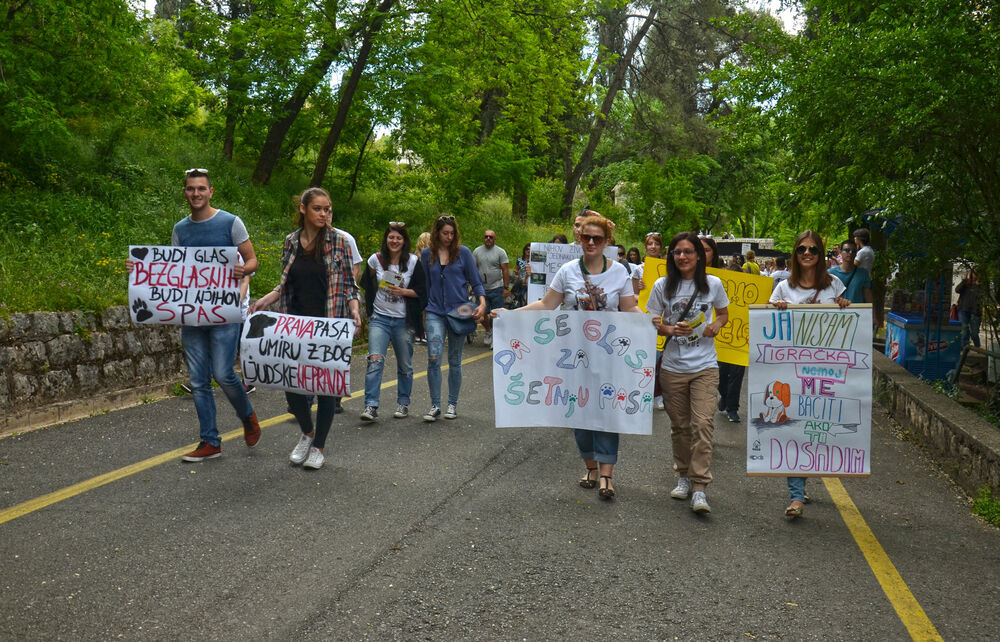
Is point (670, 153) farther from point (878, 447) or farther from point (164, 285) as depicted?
point (164, 285)

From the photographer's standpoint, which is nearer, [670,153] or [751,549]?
[751,549]

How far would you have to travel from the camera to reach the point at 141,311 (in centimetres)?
706

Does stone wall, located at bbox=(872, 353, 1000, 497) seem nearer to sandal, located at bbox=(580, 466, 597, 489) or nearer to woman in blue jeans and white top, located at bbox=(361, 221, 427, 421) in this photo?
sandal, located at bbox=(580, 466, 597, 489)

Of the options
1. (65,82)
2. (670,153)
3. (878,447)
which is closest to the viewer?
(878,447)

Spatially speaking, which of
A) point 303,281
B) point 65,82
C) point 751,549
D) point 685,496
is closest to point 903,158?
point 685,496

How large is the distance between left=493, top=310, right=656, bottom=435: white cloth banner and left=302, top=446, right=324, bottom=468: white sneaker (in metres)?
1.40

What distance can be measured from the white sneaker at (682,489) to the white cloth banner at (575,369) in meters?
0.56

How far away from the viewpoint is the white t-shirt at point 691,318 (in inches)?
245

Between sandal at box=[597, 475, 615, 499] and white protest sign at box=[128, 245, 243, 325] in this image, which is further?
white protest sign at box=[128, 245, 243, 325]

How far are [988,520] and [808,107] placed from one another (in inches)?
204

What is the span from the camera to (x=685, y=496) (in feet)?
20.9

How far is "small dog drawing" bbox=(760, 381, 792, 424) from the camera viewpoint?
6.25m

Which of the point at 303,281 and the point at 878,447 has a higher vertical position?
the point at 303,281

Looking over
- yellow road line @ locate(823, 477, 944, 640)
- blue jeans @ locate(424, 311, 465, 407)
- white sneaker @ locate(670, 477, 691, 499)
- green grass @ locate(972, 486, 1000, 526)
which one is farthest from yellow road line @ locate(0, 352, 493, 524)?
green grass @ locate(972, 486, 1000, 526)
